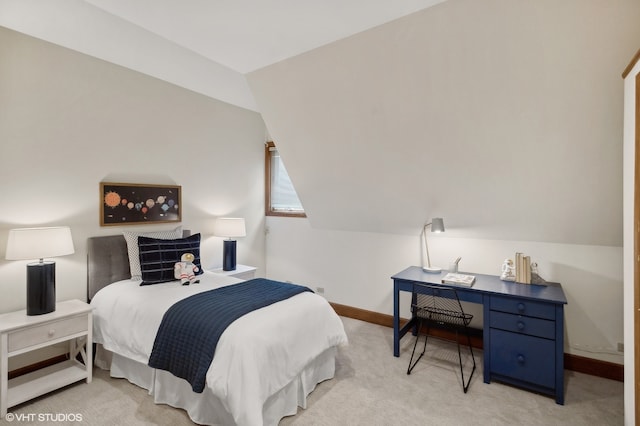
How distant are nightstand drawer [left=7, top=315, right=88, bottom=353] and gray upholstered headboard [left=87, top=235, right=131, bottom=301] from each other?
0.44 metres

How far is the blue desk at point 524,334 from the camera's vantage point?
7.79ft

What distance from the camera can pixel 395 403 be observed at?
91.4 inches

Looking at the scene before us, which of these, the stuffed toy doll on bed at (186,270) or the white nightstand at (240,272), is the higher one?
the stuffed toy doll on bed at (186,270)

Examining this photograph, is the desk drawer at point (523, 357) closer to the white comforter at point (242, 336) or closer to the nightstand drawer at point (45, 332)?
the white comforter at point (242, 336)

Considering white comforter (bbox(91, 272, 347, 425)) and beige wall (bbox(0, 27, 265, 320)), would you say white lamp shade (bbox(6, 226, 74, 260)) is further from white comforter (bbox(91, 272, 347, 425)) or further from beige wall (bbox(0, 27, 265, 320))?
white comforter (bbox(91, 272, 347, 425))

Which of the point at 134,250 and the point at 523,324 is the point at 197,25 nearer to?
the point at 134,250

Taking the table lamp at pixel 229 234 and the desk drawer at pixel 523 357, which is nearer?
the desk drawer at pixel 523 357

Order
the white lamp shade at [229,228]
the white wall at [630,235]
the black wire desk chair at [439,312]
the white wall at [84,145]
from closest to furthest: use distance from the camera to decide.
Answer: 1. the white wall at [630,235]
2. the white wall at [84,145]
3. the black wire desk chair at [439,312]
4. the white lamp shade at [229,228]

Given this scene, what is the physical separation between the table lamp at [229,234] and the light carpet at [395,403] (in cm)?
155

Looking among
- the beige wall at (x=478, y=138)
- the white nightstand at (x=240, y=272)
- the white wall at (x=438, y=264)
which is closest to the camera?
the beige wall at (x=478, y=138)

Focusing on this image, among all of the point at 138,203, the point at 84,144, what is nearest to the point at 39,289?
the point at 138,203

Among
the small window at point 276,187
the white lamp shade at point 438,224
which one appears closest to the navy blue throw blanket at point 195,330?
the white lamp shade at point 438,224

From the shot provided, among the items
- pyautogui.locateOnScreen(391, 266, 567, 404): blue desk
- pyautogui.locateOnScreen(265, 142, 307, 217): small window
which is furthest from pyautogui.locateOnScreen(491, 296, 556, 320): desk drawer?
pyautogui.locateOnScreen(265, 142, 307, 217): small window

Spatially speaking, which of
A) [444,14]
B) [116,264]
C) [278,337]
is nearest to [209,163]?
[116,264]
